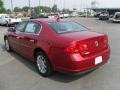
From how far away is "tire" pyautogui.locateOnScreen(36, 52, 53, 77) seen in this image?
598 centimetres

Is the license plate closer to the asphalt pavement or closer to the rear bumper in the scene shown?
the rear bumper

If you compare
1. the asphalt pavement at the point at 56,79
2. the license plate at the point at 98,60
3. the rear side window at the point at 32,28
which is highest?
the rear side window at the point at 32,28

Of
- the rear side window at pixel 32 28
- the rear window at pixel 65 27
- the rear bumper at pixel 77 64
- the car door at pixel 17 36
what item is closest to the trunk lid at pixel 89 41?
the rear bumper at pixel 77 64

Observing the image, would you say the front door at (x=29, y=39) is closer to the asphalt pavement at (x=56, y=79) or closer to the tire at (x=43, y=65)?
the tire at (x=43, y=65)

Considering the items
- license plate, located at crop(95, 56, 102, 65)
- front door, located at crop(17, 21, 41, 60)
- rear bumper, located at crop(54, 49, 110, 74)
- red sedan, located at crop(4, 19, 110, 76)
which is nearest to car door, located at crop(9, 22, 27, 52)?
front door, located at crop(17, 21, 41, 60)

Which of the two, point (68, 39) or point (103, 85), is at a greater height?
point (68, 39)

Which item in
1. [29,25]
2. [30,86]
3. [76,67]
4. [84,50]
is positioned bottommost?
[30,86]

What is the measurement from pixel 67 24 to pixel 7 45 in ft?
12.3

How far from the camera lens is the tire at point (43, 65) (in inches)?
235

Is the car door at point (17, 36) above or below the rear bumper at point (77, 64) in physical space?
above

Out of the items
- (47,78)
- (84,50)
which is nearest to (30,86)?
(47,78)

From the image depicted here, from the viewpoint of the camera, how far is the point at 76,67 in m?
5.25

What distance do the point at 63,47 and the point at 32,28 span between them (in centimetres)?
190

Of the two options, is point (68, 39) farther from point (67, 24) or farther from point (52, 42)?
point (67, 24)
